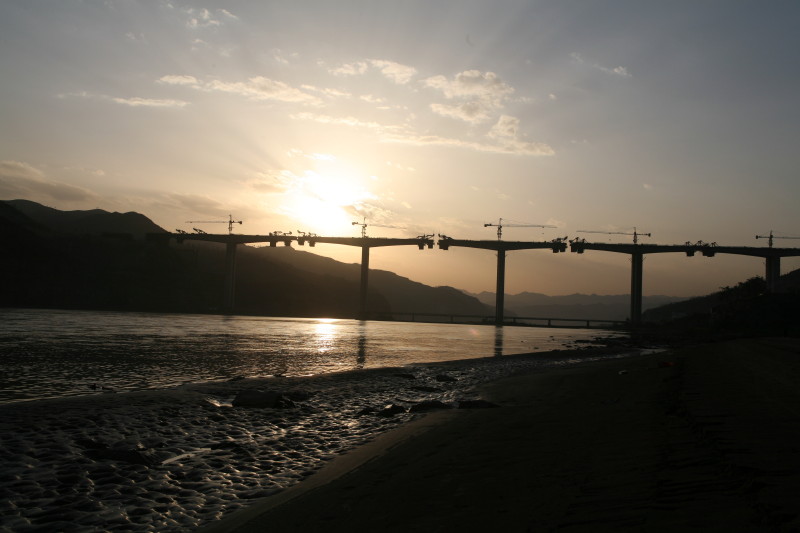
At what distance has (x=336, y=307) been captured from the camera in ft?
543

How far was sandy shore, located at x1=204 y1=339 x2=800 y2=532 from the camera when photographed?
4.65 metres

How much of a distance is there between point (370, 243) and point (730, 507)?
141631mm

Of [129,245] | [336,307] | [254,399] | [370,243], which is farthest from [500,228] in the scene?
[254,399]

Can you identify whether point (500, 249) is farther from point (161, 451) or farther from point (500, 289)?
point (161, 451)

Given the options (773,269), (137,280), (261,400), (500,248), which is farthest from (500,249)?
(261,400)

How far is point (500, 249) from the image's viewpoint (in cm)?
13938

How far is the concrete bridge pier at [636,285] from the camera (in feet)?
411

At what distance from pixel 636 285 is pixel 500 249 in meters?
34.8

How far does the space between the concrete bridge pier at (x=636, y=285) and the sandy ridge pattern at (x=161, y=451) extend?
12311 centimetres

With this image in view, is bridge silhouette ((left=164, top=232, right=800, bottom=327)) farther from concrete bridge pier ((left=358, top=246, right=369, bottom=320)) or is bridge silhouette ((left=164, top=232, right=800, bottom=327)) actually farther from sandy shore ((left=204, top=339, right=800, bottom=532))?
sandy shore ((left=204, top=339, right=800, bottom=532))

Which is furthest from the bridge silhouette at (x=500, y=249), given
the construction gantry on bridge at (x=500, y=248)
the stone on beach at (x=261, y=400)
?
the stone on beach at (x=261, y=400)

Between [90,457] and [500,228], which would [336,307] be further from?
[90,457]

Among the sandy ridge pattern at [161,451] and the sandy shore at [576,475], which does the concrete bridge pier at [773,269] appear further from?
the sandy ridge pattern at [161,451]

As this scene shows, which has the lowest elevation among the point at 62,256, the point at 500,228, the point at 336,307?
the point at 336,307
